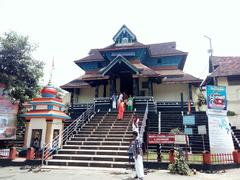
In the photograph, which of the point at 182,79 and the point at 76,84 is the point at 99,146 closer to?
the point at 182,79

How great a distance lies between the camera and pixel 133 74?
1988 centimetres

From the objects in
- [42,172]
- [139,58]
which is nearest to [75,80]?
[139,58]

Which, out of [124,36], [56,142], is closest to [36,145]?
[56,142]

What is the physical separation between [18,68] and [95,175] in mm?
11085

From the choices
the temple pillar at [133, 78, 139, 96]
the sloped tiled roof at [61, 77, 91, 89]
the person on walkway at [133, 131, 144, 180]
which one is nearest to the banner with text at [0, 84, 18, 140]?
the sloped tiled roof at [61, 77, 91, 89]

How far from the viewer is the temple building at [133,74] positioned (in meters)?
20.4

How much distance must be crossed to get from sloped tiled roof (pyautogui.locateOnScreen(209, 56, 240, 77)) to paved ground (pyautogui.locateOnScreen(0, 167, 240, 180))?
53.6 feet

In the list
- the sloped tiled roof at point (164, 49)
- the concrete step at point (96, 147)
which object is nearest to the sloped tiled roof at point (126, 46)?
the sloped tiled roof at point (164, 49)

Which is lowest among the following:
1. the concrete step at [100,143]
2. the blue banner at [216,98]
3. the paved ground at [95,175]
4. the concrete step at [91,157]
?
the paved ground at [95,175]

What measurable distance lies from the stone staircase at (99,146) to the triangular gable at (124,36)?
11.6 metres

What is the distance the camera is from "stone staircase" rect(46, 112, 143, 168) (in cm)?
1077

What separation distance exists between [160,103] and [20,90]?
12.3 m

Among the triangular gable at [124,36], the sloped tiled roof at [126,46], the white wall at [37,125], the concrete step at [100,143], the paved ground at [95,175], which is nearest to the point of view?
the paved ground at [95,175]

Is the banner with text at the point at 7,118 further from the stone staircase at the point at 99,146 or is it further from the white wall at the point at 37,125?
the stone staircase at the point at 99,146
